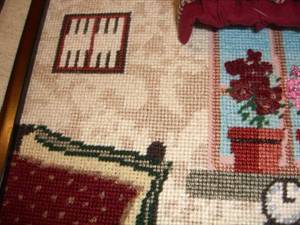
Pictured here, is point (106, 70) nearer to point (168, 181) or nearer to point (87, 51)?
point (87, 51)

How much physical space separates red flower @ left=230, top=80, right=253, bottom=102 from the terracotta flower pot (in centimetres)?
11

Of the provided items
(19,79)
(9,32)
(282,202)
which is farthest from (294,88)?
(9,32)

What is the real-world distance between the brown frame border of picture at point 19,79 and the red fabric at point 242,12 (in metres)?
0.58

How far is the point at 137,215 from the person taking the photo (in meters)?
1.00

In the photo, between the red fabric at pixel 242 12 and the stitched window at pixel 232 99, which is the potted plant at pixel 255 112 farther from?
the red fabric at pixel 242 12

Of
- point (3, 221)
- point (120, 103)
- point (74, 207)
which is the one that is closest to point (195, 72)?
point (120, 103)

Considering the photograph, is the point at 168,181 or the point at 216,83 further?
the point at 216,83

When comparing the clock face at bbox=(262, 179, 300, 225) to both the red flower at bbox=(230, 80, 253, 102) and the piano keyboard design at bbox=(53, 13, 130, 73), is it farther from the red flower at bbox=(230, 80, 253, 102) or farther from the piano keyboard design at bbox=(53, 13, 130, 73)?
the piano keyboard design at bbox=(53, 13, 130, 73)

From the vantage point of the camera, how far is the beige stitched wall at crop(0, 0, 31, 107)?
4.06ft

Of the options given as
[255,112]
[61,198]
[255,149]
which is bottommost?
[61,198]

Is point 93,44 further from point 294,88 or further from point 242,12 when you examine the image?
point 294,88

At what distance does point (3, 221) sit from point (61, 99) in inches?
17.3

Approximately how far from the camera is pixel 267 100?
42.5 inches

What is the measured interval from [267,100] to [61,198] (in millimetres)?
732
